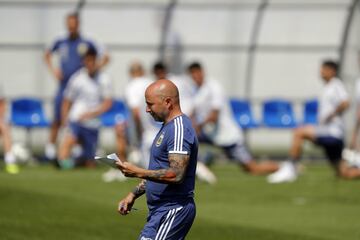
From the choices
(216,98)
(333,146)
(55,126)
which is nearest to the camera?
(333,146)

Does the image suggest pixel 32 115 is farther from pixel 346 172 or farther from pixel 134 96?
pixel 346 172

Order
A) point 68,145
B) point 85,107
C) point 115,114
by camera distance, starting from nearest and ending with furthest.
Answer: point 68,145, point 85,107, point 115,114

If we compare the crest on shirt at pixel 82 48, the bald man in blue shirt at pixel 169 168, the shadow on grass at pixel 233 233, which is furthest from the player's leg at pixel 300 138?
the bald man in blue shirt at pixel 169 168

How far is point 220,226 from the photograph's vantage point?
15906 millimetres

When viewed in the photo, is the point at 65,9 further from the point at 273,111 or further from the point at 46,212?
the point at 46,212

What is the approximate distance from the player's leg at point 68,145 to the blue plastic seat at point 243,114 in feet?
15.8

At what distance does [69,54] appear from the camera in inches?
1035

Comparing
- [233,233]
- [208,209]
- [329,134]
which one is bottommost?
[208,209]

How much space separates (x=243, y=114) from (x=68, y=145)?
17.5 ft

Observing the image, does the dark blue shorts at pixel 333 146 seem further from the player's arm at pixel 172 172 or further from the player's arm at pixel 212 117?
the player's arm at pixel 172 172

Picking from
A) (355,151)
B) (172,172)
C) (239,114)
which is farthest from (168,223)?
(239,114)

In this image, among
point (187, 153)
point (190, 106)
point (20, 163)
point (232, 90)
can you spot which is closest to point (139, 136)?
point (190, 106)

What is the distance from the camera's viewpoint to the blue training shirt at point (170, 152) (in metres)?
9.63

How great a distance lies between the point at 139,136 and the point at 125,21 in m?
6.44
